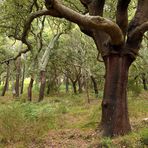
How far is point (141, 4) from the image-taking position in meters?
9.18

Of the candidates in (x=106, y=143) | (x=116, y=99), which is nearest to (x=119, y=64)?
(x=116, y=99)

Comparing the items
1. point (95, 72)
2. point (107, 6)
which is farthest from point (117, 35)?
point (95, 72)

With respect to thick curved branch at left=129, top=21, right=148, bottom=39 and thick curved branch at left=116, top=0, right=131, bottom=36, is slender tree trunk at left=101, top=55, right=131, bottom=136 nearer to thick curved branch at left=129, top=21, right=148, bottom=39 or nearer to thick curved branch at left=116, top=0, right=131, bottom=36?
thick curved branch at left=129, top=21, right=148, bottom=39

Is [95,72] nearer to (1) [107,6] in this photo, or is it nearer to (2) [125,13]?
(1) [107,6]

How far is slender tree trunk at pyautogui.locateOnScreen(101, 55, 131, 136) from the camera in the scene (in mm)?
8773

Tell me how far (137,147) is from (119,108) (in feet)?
5.51

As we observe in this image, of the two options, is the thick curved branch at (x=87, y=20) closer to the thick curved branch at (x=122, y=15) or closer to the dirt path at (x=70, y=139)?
the thick curved branch at (x=122, y=15)

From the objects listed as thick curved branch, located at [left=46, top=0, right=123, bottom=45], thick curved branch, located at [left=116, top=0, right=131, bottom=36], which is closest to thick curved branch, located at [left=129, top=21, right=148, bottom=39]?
thick curved branch, located at [left=116, top=0, right=131, bottom=36]

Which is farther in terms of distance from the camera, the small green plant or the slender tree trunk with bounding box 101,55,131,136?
the slender tree trunk with bounding box 101,55,131,136

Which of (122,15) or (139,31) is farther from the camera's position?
(122,15)

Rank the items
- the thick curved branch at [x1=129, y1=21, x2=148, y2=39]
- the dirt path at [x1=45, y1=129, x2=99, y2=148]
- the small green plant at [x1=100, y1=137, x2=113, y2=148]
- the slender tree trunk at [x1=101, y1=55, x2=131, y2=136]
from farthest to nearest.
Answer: the slender tree trunk at [x1=101, y1=55, x2=131, y2=136] < the dirt path at [x1=45, y1=129, x2=99, y2=148] < the thick curved branch at [x1=129, y1=21, x2=148, y2=39] < the small green plant at [x1=100, y1=137, x2=113, y2=148]

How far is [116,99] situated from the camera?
881 centimetres

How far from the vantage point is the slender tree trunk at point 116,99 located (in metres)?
8.77

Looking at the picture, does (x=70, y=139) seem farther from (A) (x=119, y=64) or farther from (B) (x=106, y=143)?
(A) (x=119, y=64)
